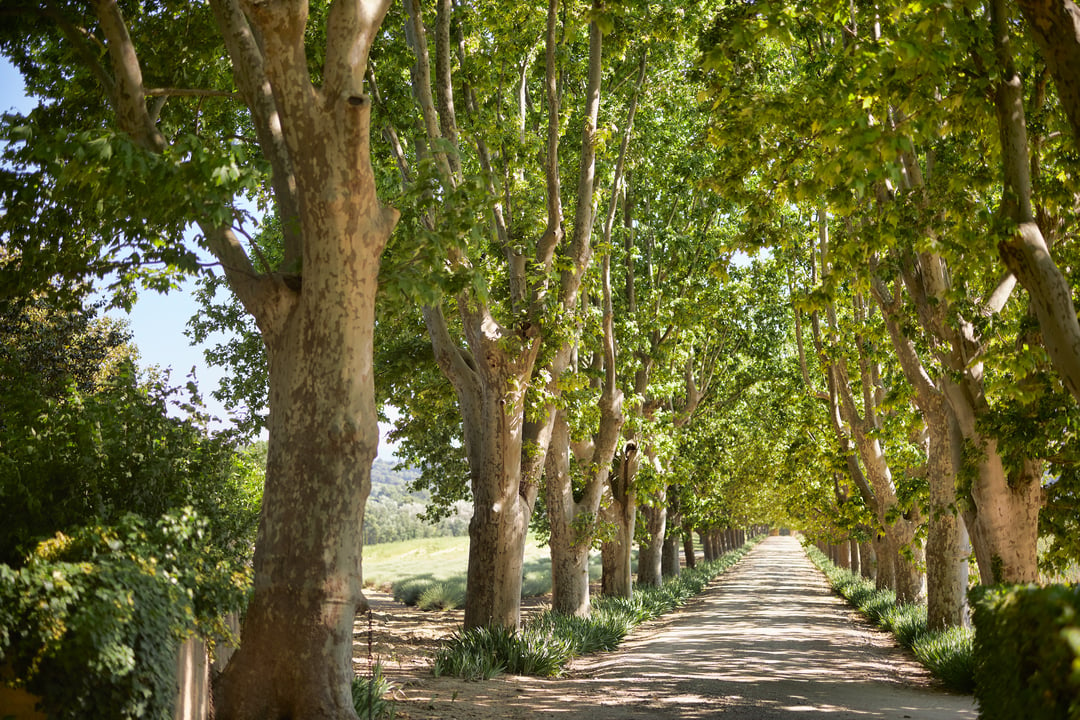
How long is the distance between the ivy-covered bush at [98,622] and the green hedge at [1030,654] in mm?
4467

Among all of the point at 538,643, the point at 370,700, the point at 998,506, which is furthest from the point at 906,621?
the point at 370,700

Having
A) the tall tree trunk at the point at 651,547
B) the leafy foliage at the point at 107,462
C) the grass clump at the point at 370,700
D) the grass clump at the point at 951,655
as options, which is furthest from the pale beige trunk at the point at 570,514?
the tall tree trunk at the point at 651,547

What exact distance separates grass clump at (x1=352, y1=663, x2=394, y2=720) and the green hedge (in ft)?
14.3

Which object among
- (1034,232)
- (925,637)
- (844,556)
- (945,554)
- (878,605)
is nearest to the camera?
(1034,232)

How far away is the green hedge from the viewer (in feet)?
11.6

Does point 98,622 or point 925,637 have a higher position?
point 98,622

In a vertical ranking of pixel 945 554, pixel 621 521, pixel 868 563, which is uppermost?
pixel 621 521

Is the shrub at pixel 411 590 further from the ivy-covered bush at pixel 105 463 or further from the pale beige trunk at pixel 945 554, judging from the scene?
the ivy-covered bush at pixel 105 463

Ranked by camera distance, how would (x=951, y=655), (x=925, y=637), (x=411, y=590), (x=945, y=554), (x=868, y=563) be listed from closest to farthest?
1. (x=951, y=655)
2. (x=925, y=637)
3. (x=945, y=554)
4. (x=411, y=590)
5. (x=868, y=563)

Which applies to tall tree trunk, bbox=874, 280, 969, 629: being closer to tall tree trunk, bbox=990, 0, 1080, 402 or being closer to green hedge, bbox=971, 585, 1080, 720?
tall tree trunk, bbox=990, 0, 1080, 402

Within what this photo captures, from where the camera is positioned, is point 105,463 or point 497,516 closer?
point 105,463

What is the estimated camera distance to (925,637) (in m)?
13.6

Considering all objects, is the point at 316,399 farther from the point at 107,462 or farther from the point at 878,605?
the point at 878,605

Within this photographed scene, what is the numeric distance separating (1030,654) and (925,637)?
10.5 meters
